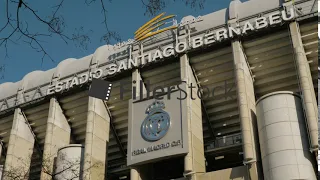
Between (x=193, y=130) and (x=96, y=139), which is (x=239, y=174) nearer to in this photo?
(x=193, y=130)

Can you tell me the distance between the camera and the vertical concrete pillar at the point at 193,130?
37312mm

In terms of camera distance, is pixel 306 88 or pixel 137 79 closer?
pixel 306 88

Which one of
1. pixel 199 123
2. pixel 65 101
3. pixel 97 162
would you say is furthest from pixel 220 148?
pixel 65 101

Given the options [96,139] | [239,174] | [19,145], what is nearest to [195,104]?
[239,174]

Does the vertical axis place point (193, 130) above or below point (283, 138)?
above

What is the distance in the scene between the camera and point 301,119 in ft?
118

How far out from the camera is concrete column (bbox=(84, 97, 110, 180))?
142 feet

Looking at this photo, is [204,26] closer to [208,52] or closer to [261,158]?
[208,52]

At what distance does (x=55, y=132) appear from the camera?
49.4m

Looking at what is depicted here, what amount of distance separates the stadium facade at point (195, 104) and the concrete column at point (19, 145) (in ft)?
0.38

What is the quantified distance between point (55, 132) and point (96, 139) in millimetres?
6510

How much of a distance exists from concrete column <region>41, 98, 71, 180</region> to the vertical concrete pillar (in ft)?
51.2

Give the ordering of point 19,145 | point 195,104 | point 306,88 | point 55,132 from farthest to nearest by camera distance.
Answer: point 19,145
point 55,132
point 195,104
point 306,88

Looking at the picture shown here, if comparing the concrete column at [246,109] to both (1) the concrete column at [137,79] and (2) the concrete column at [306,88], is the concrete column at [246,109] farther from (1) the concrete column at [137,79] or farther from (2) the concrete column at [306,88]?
(1) the concrete column at [137,79]
